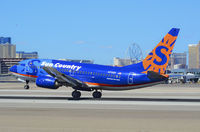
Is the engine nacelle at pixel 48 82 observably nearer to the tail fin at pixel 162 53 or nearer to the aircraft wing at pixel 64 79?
the aircraft wing at pixel 64 79

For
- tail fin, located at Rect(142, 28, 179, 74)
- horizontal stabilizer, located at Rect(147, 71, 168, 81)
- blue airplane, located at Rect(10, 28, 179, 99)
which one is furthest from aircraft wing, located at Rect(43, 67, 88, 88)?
horizontal stabilizer, located at Rect(147, 71, 168, 81)

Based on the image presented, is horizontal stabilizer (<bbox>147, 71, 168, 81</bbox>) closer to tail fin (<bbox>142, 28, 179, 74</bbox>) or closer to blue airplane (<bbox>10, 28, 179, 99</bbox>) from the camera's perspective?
blue airplane (<bbox>10, 28, 179, 99</bbox>)

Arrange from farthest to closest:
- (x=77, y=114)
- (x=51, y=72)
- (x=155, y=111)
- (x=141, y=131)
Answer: (x=51, y=72), (x=155, y=111), (x=77, y=114), (x=141, y=131)

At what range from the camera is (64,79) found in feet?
154

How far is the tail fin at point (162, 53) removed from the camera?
44812 millimetres

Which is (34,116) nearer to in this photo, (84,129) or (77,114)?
(77,114)

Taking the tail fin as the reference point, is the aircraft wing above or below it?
below

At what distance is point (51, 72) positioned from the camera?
157 ft

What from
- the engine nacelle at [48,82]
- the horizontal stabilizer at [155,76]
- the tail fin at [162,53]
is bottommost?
the engine nacelle at [48,82]

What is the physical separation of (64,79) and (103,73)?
17.0ft

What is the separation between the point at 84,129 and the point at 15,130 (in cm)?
423

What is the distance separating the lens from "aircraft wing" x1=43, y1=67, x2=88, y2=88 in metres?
47.1

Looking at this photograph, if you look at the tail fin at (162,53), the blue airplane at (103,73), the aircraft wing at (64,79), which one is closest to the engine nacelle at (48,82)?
the blue airplane at (103,73)

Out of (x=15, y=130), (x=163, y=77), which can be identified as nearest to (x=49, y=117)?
(x=15, y=130)
